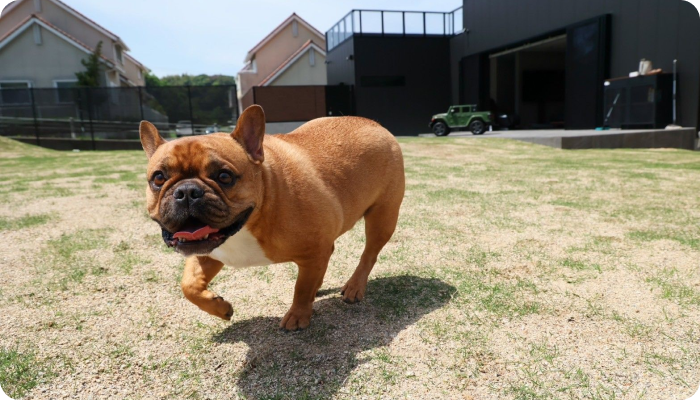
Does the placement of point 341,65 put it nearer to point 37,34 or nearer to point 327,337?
point 37,34

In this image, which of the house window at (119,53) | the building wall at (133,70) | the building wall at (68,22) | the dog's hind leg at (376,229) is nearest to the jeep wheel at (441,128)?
the dog's hind leg at (376,229)

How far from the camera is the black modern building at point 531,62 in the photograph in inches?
587

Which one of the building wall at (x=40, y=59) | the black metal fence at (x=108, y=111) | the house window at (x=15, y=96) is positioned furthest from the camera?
the building wall at (x=40, y=59)

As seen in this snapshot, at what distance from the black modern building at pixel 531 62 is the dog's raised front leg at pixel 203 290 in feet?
53.8

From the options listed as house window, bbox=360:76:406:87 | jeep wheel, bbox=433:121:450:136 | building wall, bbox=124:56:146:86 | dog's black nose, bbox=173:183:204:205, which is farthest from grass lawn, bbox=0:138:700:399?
building wall, bbox=124:56:146:86

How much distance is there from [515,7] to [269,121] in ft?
47.0

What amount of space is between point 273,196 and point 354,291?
38.7 inches

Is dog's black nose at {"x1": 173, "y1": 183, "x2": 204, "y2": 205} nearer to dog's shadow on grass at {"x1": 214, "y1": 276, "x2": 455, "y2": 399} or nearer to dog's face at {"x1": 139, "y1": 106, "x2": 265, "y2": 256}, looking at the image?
dog's face at {"x1": 139, "y1": 106, "x2": 265, "y2": 256}

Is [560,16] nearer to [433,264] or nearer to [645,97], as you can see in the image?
[645,97]

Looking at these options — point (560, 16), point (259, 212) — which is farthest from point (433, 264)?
point (560, 16)

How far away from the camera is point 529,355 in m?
2.31

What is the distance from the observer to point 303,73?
3716 cm

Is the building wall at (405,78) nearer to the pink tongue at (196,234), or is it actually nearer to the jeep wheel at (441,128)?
the jeep wheel at (441,128)

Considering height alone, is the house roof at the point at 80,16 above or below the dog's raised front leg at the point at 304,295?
above
